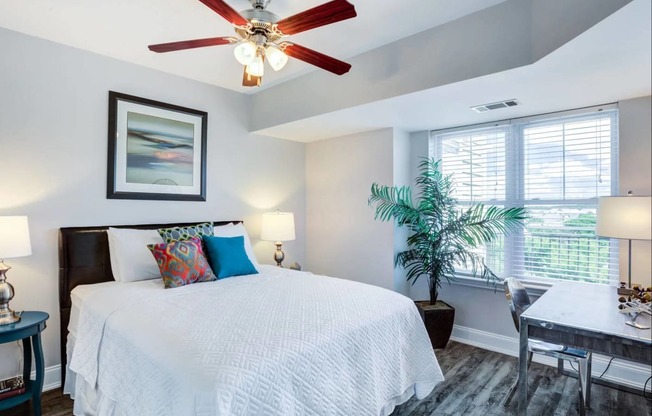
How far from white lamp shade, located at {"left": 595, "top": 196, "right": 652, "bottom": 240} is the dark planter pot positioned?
2.27 metres

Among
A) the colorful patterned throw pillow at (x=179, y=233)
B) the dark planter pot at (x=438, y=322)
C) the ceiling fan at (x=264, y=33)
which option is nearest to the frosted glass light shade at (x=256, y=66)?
the ceiling fan at (x=264, y=33)

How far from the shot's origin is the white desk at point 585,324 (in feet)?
2.93

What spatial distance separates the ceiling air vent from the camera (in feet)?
8.31

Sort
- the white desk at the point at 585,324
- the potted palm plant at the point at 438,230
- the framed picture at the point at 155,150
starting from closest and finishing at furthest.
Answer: the white desk at the point at 585,324 < the framed picture at the point at 155,150 < the potted palm plant at the point at 438,230

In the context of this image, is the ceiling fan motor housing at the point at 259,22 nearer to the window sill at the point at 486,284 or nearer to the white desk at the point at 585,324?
the white desk at the point at 585,324

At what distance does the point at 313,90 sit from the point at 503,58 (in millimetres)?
1575

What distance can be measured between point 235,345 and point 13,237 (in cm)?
165

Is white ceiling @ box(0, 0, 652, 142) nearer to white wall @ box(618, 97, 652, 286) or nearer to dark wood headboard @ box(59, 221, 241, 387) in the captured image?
white wall @ box(618, 97, 652, 286)

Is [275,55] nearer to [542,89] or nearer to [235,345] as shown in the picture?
[235,345]

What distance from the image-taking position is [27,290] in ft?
7.93

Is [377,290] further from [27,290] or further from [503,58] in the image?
[27,290]

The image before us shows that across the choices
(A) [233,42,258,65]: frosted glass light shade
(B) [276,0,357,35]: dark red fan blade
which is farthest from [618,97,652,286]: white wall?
(A) [233,42,258,65]: frosted glass light shade

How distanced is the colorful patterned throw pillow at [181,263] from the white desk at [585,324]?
2.04 m

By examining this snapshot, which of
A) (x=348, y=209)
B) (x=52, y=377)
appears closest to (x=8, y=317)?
(x=52, y=377)
